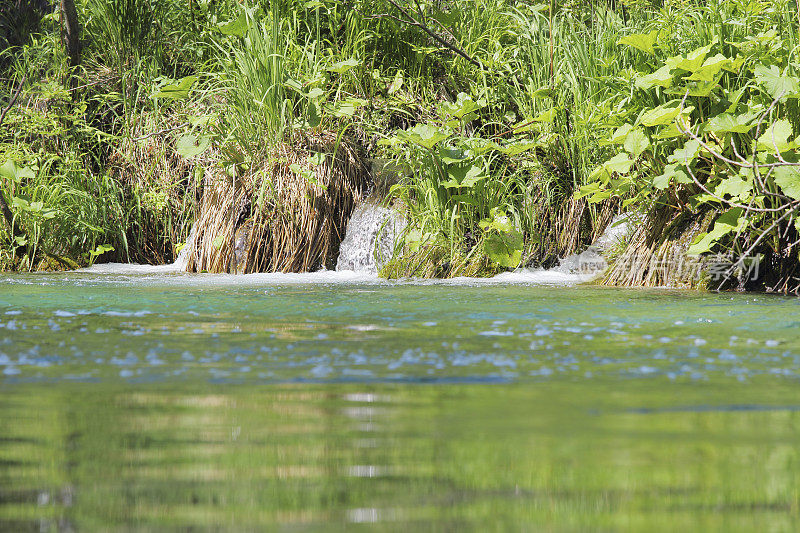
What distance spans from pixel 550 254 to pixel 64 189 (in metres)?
3.81

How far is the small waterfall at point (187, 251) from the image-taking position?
711 cm

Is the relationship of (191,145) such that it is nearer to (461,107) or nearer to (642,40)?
(461,107)

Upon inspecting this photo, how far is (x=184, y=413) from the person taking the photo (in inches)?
68.6

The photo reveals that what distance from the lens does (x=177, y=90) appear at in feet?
23.5

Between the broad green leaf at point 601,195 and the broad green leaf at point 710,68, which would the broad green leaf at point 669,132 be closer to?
the broad green leaf at point 710,68

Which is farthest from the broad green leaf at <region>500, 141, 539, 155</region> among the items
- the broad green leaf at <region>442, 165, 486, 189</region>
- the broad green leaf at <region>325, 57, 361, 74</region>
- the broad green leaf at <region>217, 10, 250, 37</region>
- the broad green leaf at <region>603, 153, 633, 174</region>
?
the broad green leaf at <region>217, 10, 250, 37</region>

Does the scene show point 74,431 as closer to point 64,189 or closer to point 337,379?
point 337,379

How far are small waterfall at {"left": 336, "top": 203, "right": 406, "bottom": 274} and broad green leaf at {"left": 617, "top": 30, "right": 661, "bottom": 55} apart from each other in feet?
7.08

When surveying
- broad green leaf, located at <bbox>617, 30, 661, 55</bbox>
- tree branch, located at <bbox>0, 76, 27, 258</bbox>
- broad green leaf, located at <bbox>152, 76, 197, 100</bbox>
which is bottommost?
tree branch, located at <bbox>0, 76, 27, 258</bbox>

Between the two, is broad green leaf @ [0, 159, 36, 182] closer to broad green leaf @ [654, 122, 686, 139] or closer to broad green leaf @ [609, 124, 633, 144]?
broad green leaf @ [609, 124, 633, 144]

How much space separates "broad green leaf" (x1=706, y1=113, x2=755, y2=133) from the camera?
447cm

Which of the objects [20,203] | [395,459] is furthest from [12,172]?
[395,459]

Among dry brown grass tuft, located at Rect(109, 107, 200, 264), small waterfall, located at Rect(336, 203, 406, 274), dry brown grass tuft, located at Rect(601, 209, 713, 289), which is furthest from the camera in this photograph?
dry brown grass tuft, located at Rect(109, 107, 200, 264)

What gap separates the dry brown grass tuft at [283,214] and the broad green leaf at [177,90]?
0.73 m
